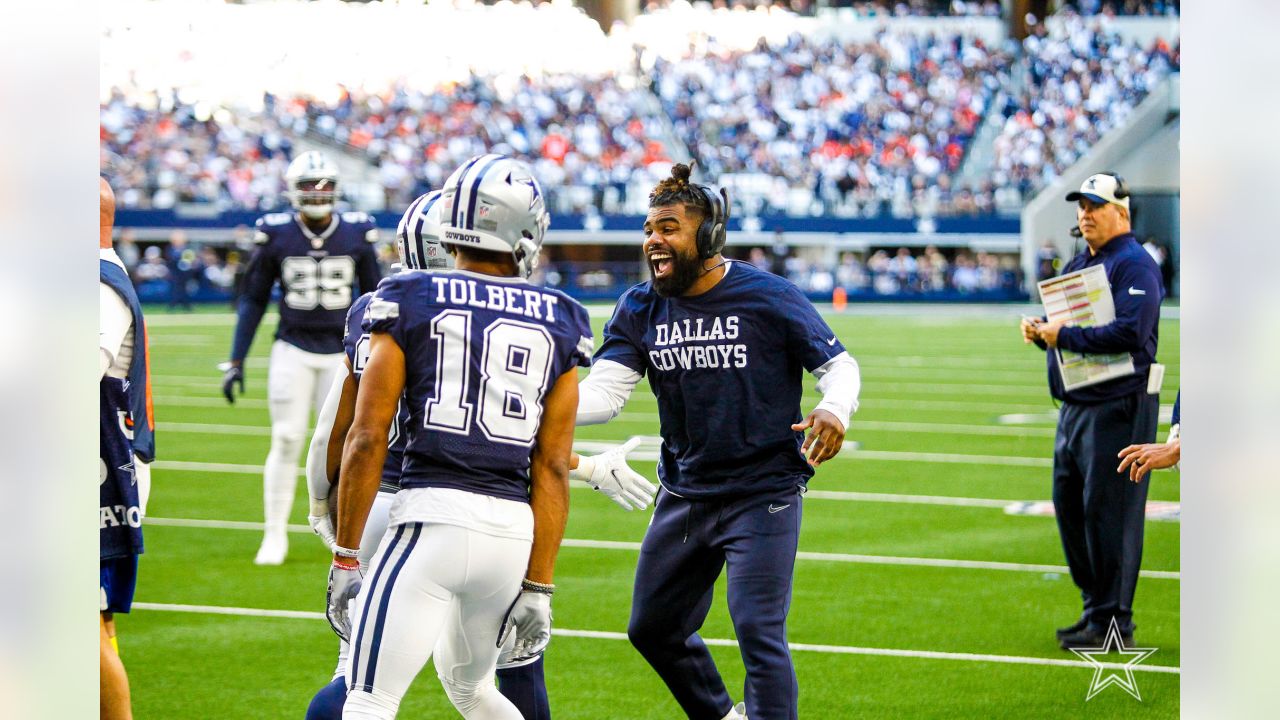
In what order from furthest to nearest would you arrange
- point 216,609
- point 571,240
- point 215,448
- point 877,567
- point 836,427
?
1. point 571,240
2. point 215,448
3. point 877,567
4. point 216,609
5. point 836,427

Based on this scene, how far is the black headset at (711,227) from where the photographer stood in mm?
4812

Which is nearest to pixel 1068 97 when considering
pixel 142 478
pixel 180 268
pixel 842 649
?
pixel 180 268

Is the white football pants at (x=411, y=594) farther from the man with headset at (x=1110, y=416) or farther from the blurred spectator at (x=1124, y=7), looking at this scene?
the blurred spectator at (x=1124, y=7)

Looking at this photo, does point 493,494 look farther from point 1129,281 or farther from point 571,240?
point 571,240

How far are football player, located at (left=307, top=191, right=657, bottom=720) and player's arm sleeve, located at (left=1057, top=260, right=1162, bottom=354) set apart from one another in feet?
9.33

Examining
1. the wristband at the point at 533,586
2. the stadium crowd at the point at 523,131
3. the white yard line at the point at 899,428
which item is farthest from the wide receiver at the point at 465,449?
the stadium crowd at the point at 523,131

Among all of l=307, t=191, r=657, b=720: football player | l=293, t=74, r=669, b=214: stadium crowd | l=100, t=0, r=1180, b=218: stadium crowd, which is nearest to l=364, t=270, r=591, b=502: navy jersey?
l=307, t=191, r=657, b=720: football player

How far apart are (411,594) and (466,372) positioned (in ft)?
1.78

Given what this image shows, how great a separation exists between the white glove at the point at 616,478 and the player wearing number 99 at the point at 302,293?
4073mm

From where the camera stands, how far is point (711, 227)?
4.82 m

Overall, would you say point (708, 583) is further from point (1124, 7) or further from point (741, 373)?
point (1124, 7)

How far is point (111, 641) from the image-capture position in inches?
185
